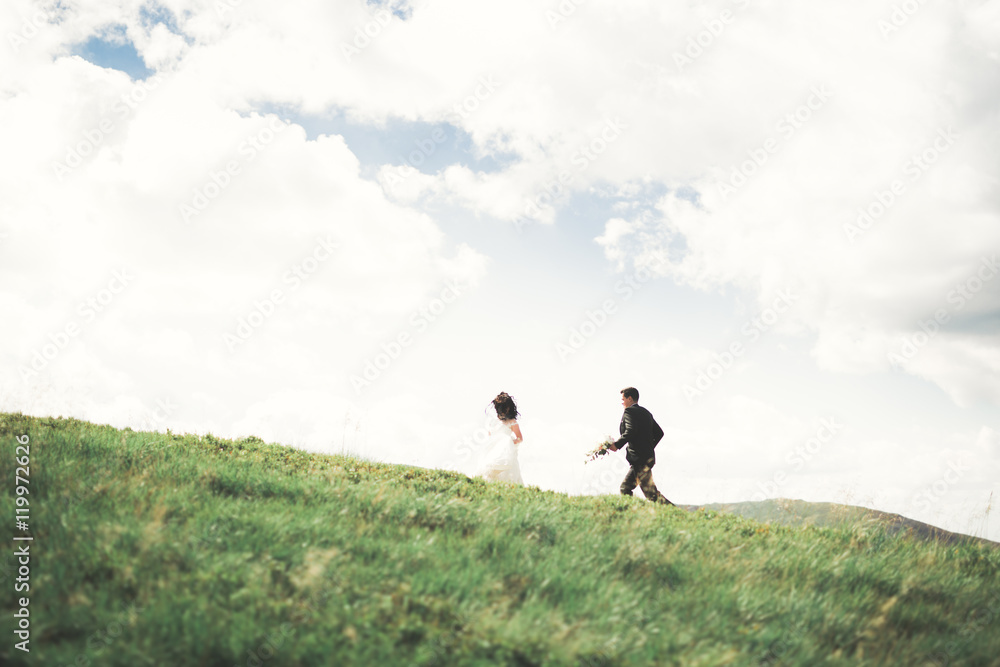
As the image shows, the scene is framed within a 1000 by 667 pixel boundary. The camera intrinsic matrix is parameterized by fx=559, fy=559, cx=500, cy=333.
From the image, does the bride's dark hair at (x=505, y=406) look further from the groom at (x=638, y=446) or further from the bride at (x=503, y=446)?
the groom at (x=638, y=446)

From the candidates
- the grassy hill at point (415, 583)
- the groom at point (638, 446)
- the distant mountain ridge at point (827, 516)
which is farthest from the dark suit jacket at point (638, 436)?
the grassy hill at point (415, 583)

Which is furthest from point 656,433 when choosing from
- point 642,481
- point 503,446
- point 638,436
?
point 503,446

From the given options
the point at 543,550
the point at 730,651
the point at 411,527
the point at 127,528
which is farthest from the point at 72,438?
the point at 730,651

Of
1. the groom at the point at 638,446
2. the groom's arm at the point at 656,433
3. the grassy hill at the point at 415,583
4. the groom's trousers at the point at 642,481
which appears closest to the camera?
the grassy hill at the point at 415,583

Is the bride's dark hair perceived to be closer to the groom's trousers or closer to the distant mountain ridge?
the groom's trousers

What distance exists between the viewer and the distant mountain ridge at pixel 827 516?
8875 mm

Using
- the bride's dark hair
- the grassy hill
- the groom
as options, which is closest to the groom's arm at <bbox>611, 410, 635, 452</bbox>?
the groom

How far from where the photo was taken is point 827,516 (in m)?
9.67

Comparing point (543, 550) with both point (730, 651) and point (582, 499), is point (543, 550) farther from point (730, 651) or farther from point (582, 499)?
point (582, 499)

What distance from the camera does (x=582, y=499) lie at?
988 cm

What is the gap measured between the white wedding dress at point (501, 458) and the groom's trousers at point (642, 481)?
265 cm

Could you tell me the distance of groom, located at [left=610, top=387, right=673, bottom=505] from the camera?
12273 millimetres

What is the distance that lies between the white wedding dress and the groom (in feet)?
8.70

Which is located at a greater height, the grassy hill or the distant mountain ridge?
the distant mountain ridge
